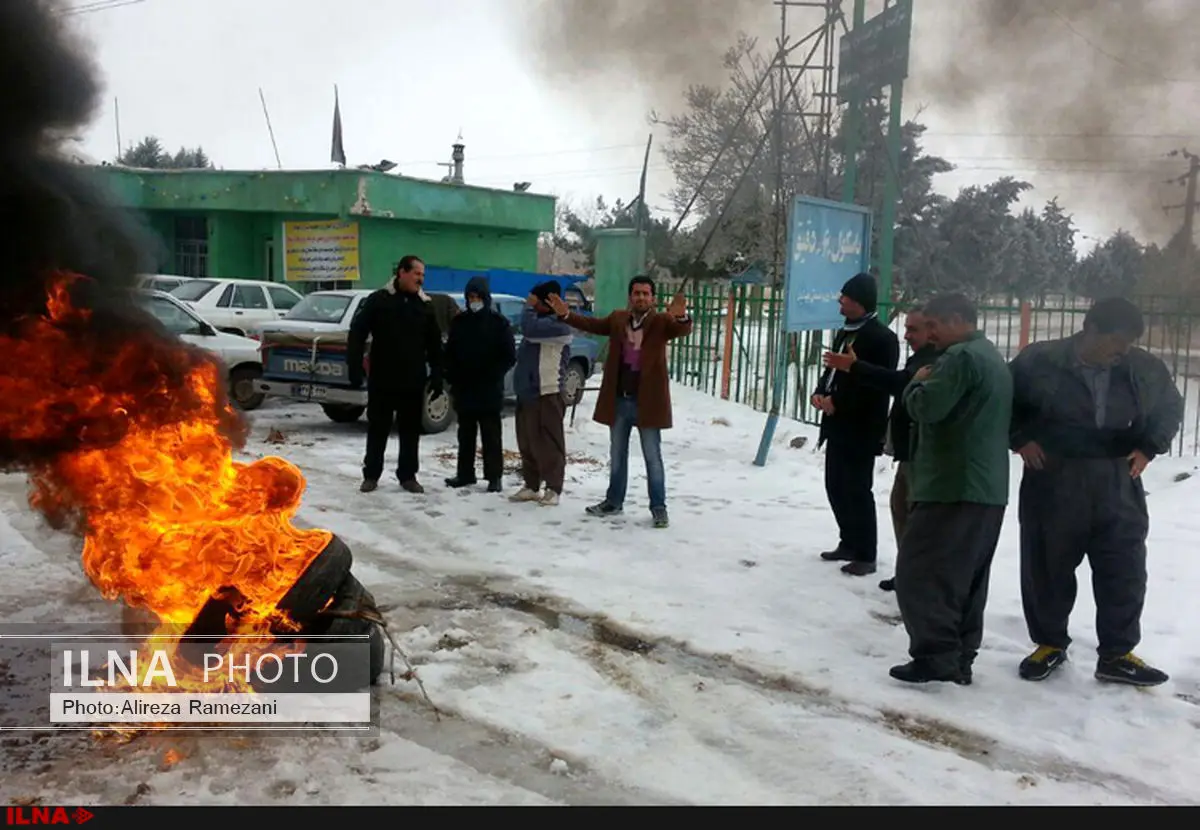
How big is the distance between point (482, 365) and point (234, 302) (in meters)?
8.00

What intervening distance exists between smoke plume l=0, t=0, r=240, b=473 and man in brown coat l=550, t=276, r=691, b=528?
10.3ft

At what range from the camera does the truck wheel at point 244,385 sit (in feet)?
36.8

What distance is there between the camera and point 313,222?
22.6 metres

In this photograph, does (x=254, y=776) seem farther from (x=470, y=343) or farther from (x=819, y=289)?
(x=819, y=289)

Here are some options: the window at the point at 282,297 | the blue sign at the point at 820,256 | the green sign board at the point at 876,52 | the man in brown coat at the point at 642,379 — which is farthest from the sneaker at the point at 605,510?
the window at the point at 282,297

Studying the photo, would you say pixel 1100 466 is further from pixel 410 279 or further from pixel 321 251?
pixel 321 251

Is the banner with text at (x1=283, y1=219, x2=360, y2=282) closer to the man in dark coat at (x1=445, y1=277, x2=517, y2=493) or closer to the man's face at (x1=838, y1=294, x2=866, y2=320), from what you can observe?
the man in dark coat at (x1=445, y1=277, x2=517, y2=493)

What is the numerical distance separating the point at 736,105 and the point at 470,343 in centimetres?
476

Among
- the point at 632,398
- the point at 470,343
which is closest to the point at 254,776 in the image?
the point at 632,398

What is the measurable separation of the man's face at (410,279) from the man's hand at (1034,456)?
4773 mm

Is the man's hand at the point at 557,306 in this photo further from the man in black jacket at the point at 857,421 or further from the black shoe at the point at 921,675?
the black shoe at the point at 921,675

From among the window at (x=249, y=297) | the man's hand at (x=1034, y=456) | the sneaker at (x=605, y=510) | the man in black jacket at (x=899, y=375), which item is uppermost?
the window at (x=249, y=297)

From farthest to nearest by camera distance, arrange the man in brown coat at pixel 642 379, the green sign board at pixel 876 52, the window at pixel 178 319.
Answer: the window at pixel 178 319 < the green sign board at pixel 876 52 < the man in brown coat at pixel 642 379

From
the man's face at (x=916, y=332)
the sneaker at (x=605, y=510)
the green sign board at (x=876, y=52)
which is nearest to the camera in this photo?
the man's face at (x=916, y=332)
